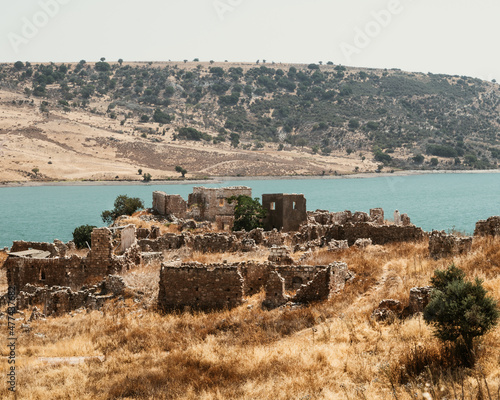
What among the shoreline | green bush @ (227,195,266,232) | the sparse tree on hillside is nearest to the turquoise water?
the shoreline

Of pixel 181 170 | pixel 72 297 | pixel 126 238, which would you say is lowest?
pixel 72 297

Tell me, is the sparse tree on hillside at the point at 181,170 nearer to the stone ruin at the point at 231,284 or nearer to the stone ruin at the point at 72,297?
the stone ruin at the point at 72,297

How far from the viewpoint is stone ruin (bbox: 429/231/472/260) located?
1541 cm

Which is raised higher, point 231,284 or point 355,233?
point 355,233

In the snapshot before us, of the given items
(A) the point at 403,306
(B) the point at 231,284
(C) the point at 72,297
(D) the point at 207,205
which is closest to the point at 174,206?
(D) the point at 207,205

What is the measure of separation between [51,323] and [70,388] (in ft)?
19.7

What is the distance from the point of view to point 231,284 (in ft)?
47.4

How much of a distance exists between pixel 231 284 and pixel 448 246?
6.03 meters

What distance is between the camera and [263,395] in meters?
9.14

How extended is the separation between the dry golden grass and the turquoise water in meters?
47.1

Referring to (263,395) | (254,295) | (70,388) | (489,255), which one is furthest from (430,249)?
(70,388)

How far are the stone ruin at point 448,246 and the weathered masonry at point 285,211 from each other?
16937 mm

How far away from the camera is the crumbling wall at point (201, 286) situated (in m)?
14.5

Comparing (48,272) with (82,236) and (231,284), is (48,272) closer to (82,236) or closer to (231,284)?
(231,284)
